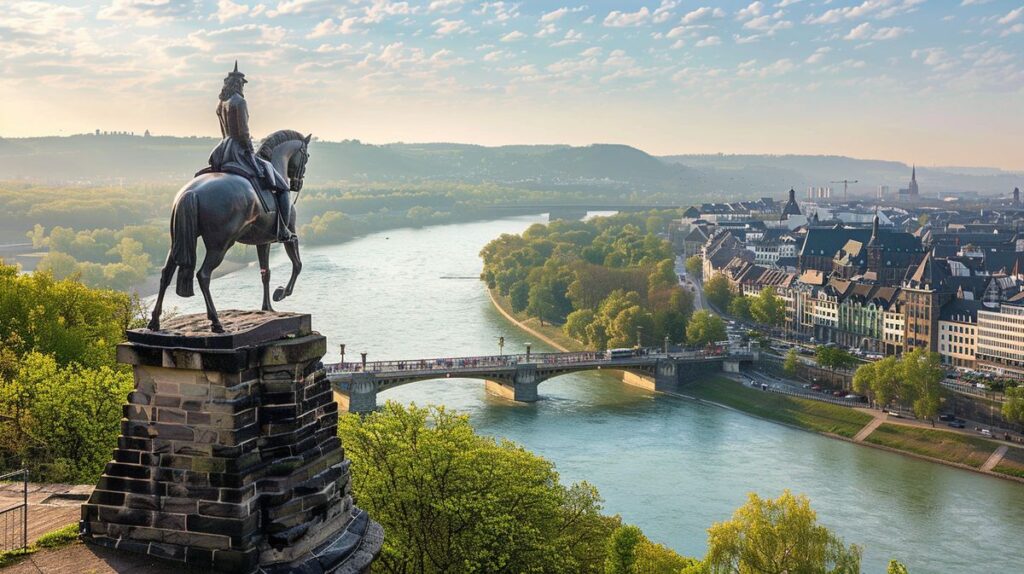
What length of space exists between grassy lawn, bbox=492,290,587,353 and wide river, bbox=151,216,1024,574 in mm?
1582

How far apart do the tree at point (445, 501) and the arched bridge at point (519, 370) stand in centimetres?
2829

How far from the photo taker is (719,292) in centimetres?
8562

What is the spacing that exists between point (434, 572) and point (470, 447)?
2497 mm

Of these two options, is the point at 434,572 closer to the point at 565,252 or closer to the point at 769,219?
the point at 565,252

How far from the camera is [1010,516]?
123 feet

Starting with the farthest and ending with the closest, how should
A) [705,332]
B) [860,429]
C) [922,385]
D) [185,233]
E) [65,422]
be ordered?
[705,332] → [922,385] → [860,429] → [65,422] → [185,233]

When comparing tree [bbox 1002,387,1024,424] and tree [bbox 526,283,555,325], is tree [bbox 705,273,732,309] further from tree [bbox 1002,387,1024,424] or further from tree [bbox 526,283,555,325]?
tree [bbox 1002,387,1024,424]

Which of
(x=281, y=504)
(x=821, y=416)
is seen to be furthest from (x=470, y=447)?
(x=821, y=416)

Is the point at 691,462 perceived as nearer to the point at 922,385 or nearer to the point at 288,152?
the point at 922,385

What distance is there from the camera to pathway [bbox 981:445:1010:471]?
43.6 meters

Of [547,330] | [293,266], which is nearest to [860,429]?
[547,330]

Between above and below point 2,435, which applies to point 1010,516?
below

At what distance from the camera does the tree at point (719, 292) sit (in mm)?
85250

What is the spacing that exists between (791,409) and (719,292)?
3379cm
